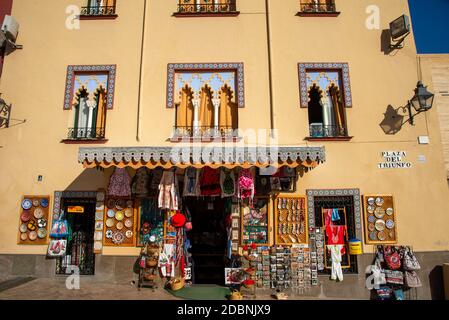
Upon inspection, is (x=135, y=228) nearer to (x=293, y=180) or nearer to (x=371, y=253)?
(x=293, y=180)

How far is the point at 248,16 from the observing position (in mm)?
8688

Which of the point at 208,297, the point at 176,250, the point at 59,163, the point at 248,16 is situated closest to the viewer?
the point at 208,297

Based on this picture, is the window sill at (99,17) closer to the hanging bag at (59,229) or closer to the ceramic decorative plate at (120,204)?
the ceramic decorative plate at (120,204)

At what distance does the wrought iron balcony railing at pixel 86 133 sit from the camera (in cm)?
835

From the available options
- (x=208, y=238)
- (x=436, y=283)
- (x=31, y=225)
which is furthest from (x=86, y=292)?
(x=436, y=283)

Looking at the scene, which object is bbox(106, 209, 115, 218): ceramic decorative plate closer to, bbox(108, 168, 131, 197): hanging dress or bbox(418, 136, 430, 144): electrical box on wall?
bbox(108, 168, 131, 197): hanging dress

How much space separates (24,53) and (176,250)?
21.7 ft

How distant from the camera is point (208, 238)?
9773 millimetres

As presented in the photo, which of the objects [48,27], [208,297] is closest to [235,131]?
[208,297]

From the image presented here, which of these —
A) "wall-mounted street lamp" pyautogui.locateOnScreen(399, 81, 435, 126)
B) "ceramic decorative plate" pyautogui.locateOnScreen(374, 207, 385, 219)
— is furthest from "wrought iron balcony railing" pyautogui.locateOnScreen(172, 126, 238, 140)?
"wall-mounted street lamp" pyautogui.locateOnScreen(399, 81, 435, 126)

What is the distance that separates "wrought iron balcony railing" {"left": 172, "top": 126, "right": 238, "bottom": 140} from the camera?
27.1ft

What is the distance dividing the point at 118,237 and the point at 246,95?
4.71 meters

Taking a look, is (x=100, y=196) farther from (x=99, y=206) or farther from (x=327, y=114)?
(x=327, y=114)

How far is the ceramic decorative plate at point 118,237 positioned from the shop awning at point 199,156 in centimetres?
200
